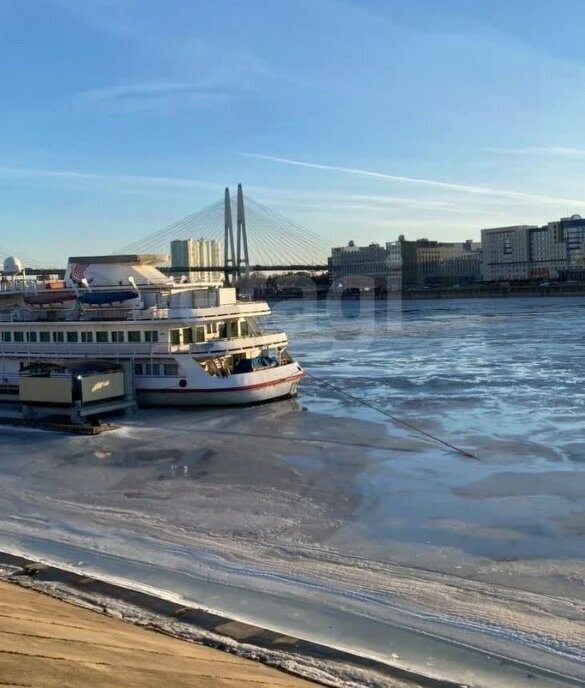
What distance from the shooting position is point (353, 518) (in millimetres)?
11750

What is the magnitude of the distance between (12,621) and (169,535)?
4759 mm

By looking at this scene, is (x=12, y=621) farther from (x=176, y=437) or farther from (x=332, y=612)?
(x=176, y=437)

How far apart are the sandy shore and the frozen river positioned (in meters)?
1.40

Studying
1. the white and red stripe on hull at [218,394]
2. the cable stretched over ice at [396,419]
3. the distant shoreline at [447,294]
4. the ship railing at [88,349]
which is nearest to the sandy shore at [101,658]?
the cable stretched over ice at [396,419]

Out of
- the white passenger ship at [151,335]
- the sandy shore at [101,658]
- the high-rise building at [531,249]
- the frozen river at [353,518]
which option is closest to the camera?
the sandy shore at [101,658]

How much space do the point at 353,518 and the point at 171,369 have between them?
1303 centimetres

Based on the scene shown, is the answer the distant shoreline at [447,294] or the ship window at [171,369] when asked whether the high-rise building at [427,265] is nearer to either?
the distant shoreline at [447,294]

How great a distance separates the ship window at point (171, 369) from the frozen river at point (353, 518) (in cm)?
202

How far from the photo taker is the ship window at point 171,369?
2366 centimetres

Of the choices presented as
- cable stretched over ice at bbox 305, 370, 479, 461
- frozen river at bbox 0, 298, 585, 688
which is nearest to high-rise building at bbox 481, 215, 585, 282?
cable stretched over ice at bbox 305, 370, 479, 461

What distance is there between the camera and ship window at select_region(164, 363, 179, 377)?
77.6 feet

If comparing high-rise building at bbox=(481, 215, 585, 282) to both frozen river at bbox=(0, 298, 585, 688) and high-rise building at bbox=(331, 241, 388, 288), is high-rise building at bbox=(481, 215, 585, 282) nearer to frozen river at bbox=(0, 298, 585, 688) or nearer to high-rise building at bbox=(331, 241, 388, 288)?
high-rise building at bbox=(331, 241, 388, 288)

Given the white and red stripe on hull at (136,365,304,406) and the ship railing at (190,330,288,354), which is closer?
the white and red stripe on hull at (136,365,304,406)

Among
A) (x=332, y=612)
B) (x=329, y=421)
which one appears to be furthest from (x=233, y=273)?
(x=332, y=612)
